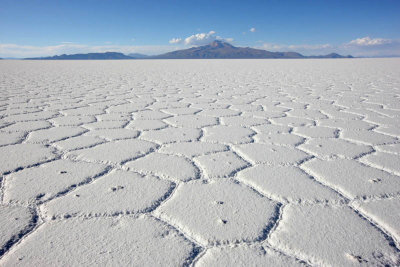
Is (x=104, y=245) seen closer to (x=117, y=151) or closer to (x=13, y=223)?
(x=13, y=223)

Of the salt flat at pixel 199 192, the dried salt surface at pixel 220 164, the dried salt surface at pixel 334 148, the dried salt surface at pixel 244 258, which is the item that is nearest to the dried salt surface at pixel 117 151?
the salt flat at pixel 199 192

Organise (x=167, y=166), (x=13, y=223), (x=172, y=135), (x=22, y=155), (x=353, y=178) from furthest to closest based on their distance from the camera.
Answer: (x=172, y=135) < (x=22, y=155) < (x=167, y=166) < (x=353, y=178) < (x=13, y=223)

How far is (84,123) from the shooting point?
85.0 inches

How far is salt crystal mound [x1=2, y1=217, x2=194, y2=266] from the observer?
73 centimetres

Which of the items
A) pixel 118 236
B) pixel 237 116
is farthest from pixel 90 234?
pixel 237 116

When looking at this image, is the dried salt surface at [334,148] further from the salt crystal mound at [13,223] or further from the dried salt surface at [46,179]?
the salt crystal mound at [13,223]

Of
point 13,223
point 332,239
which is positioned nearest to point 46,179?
point 13,223

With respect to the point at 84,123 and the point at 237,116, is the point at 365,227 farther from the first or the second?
the point at 84,123

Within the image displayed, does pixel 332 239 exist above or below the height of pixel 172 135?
above

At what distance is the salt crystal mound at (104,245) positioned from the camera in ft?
2.40

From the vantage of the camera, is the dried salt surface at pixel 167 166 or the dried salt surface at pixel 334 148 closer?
the dried salt surface at pixel 167 166

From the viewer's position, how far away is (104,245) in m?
0.79

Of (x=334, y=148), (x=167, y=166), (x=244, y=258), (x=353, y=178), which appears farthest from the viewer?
(x=334, y=148)

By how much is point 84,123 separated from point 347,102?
2.64m
